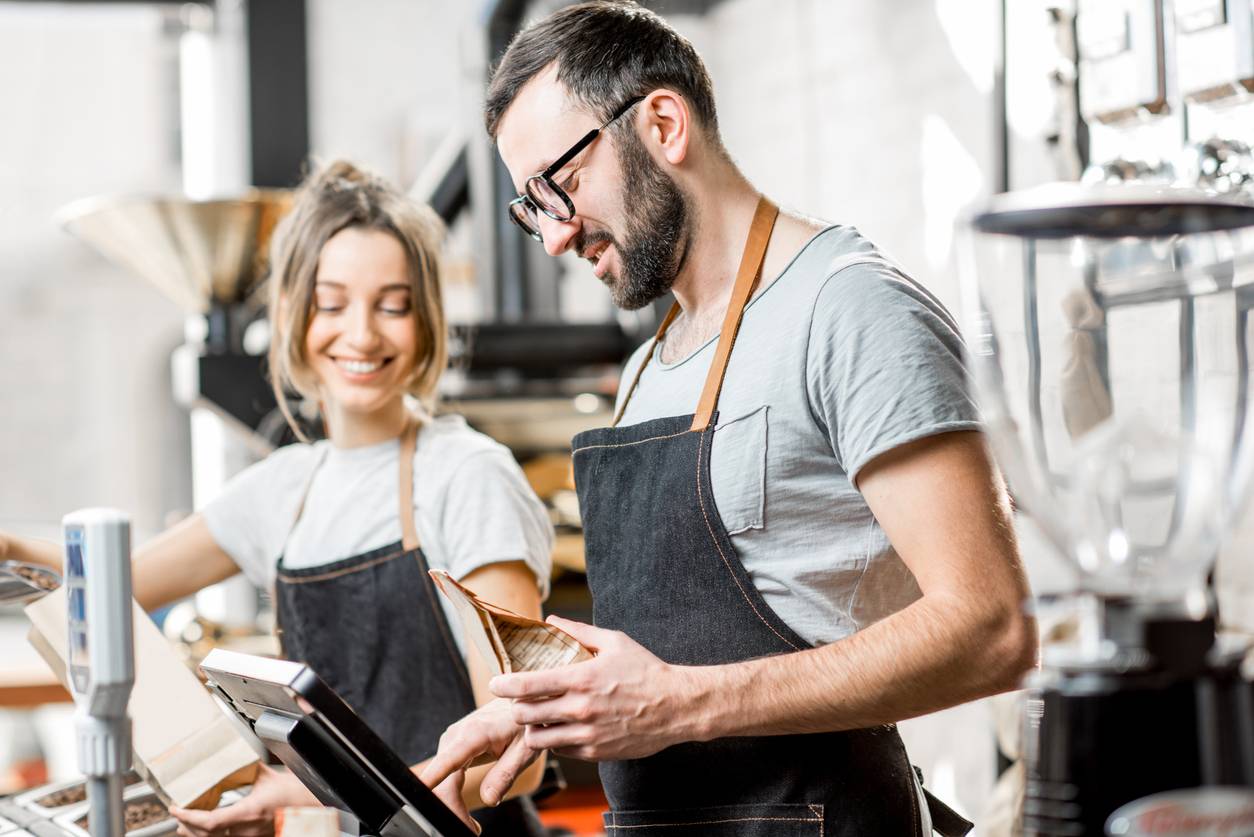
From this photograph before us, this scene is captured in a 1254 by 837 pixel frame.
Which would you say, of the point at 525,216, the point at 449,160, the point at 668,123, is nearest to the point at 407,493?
the point at 525,216

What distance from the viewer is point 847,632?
4.67ft

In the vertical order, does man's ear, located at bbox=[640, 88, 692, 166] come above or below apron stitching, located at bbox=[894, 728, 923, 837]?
above

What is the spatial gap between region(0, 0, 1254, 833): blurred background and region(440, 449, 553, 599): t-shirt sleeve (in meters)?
0.76

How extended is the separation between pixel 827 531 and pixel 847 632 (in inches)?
4.2

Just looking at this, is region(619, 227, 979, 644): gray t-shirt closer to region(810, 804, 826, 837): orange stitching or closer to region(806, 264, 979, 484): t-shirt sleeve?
region(806, 264, 979, 484): t-shirt sleeve

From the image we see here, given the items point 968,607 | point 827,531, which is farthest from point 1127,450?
point 827,531

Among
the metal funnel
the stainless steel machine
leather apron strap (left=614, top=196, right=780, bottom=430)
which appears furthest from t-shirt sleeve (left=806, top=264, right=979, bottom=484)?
the metal funnel

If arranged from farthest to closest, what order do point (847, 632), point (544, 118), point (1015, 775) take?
point (1015, 775) → point (544, 118) → point (847, 632)

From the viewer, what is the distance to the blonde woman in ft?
6.25

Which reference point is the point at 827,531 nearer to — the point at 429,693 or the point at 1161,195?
the point at 1161,195

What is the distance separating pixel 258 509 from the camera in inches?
85.5

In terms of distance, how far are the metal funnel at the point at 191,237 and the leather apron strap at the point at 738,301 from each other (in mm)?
2312

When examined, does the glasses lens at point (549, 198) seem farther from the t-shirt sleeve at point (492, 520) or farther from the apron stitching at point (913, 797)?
the apron stitching at point (913, 797)

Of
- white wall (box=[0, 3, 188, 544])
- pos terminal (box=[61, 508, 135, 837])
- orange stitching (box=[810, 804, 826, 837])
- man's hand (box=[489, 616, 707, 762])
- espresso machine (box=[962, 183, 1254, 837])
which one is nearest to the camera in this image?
espresso machine (box=[962, 183, 1254, 837])
